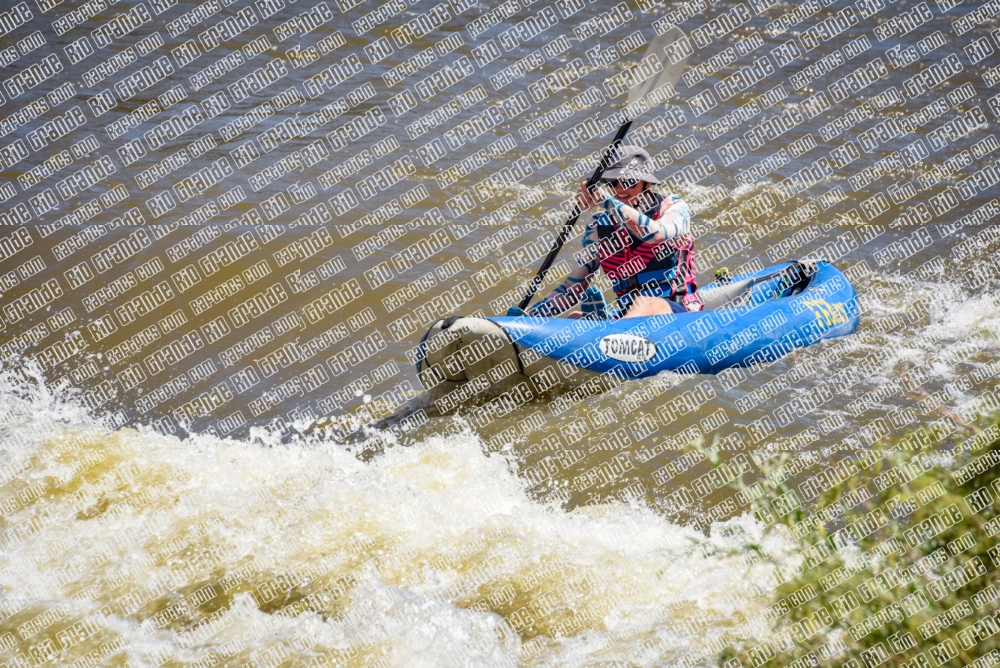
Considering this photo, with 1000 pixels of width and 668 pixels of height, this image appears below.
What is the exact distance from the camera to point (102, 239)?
7090 mm

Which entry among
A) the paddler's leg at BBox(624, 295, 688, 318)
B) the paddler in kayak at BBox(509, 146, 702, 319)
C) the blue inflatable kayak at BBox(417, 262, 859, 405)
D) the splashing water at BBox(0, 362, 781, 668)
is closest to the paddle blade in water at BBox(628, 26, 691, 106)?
the paddler in kayak at BBox(509, 146, 702, 319)

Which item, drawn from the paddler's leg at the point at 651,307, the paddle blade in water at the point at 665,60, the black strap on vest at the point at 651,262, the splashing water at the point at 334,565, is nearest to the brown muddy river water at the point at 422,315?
the splashing water at the point at 334,565

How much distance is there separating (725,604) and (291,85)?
7.65 m

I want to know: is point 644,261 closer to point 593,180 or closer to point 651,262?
point 651,262

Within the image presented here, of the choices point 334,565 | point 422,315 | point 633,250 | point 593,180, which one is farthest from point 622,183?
point 334,565

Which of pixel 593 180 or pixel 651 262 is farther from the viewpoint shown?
pixel 651 262

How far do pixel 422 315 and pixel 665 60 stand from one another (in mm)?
2353

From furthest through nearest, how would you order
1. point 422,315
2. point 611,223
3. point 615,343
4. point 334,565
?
point 422,315 → point 611,223 → point 615,343 → point 334,565

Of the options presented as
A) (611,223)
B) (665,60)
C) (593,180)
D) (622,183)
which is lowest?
(611,223)

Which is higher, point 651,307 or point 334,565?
point 651,307

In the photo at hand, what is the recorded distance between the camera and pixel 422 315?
6.29 metres

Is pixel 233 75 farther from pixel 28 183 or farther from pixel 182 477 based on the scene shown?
pixel 182 477

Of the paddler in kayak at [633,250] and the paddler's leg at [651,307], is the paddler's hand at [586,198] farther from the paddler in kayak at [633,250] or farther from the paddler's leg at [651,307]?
the paddler's leg at [651,307]

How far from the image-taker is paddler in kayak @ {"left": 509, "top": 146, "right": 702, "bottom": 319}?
16.5ft
